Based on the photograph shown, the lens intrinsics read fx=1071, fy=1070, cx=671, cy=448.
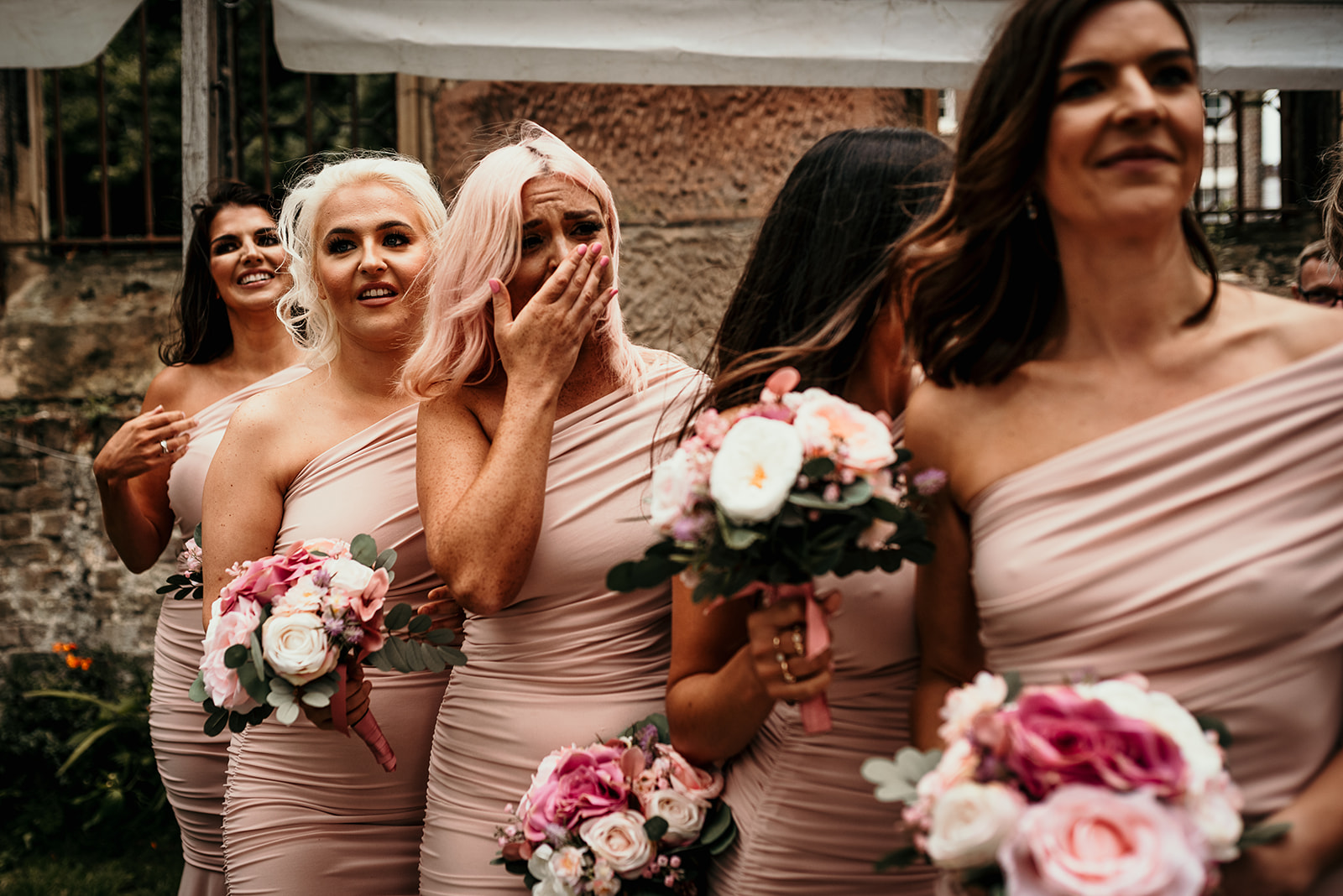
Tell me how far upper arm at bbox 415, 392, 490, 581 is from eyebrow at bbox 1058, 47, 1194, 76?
1486mm

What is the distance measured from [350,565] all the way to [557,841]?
32.4 inches

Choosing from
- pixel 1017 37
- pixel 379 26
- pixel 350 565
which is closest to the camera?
pixel 1017 37

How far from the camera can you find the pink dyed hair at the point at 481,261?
8.22 feet

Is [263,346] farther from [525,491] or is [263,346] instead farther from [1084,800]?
[1084,800]

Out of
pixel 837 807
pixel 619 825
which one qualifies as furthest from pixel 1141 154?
pixel 619 825

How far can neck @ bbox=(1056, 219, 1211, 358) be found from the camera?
164 centimetres

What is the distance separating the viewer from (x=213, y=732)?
2.56m

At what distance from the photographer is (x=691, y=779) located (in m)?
2.12

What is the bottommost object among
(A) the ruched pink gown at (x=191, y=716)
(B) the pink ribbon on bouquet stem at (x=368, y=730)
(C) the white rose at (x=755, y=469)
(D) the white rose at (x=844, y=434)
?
(A) the ruched pink gown at (x=191, y=716)

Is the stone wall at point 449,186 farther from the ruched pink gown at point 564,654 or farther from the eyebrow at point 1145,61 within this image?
the eyebrow at point 1145,61

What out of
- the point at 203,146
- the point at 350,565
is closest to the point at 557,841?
the point at 350,565

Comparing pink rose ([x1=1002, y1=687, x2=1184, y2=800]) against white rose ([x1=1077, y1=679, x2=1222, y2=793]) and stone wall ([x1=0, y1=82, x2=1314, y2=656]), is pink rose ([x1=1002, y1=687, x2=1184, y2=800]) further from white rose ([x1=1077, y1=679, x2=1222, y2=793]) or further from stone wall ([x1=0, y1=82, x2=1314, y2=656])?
stone wall ([x1=0, y1=82, x2=1314, y2=656])

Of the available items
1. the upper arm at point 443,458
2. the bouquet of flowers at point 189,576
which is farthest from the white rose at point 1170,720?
the bouquet of flowers at point 189,576

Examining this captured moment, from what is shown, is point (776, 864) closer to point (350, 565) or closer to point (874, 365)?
point (874, 365)
